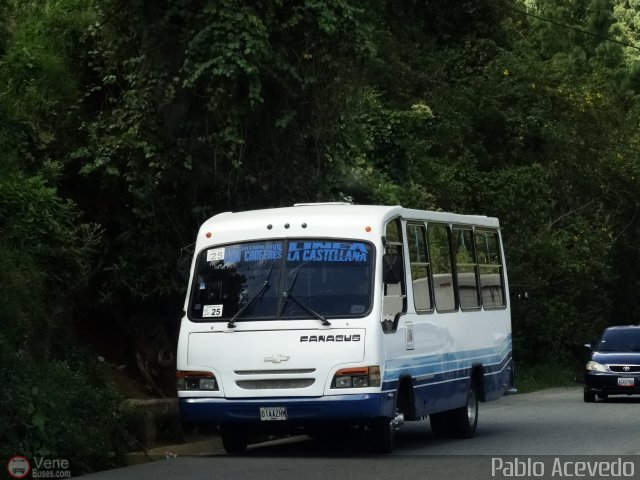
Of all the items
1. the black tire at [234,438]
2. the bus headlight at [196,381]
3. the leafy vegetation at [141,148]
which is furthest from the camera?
the leafy vegetation at [141,148]

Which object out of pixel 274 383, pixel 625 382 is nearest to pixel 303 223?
pixel 274 383

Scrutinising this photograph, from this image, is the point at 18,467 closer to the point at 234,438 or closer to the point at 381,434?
the point at 234,438

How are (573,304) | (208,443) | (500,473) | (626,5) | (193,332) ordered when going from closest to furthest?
(500,473)
(193,332)
(208,443)
(573,304)
(626,5)

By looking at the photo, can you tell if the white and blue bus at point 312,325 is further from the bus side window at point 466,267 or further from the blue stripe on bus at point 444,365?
the bus side window at point 466,267

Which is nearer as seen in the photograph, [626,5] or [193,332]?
[193,332]

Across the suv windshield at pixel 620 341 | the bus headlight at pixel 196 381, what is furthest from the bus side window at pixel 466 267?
the suv windshield at pixel 620 341

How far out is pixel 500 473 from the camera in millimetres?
13211

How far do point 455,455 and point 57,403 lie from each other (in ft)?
14.9

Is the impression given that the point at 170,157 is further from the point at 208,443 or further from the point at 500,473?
the point at 500,473

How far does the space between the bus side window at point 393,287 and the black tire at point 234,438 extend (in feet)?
7.12

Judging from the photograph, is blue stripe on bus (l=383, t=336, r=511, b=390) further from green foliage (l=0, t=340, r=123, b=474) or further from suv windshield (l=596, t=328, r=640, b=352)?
suv windshield (l=596, t=328, r=640, b=352)

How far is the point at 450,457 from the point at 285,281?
268 cm

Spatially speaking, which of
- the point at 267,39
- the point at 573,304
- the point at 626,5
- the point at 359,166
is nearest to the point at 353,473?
the point at 267,39

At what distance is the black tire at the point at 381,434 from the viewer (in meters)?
15.2
